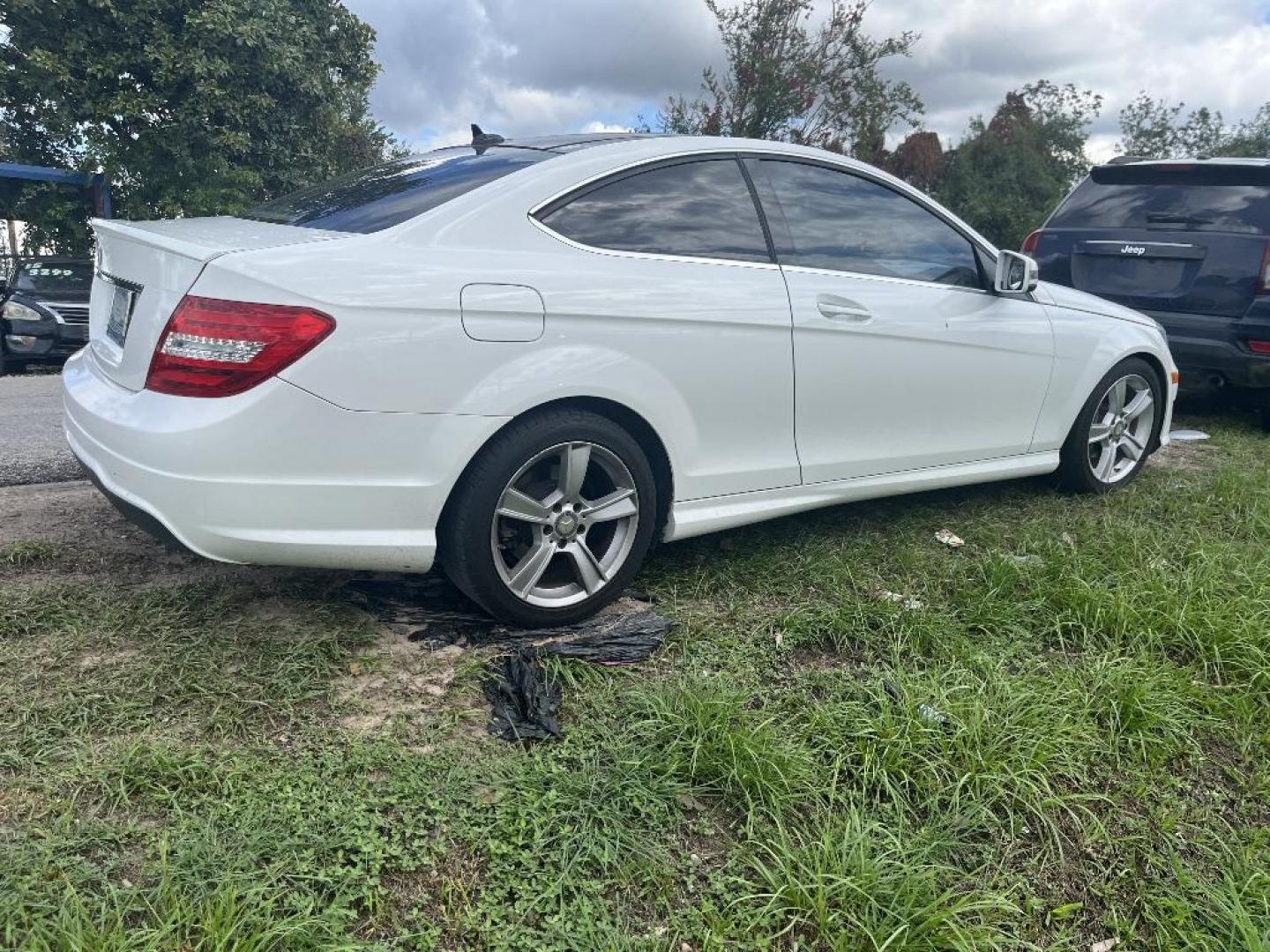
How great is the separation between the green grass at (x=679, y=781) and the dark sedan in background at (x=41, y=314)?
8.28 meters

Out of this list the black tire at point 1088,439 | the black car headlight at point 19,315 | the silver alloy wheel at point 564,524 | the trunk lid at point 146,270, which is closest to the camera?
the trunk lid at point 146,270

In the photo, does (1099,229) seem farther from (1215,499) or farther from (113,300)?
(113,300)

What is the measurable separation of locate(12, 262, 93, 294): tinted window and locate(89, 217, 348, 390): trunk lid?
8867 mm

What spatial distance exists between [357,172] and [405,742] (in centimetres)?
234

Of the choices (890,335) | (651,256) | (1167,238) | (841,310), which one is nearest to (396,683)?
(651,256)

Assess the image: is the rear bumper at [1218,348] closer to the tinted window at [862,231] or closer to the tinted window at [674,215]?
the tinted window at [862,231]

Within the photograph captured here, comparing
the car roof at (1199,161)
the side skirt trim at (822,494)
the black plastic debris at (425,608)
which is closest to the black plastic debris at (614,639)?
the black plastic debris at (425,608)

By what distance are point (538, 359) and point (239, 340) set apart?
0.80m

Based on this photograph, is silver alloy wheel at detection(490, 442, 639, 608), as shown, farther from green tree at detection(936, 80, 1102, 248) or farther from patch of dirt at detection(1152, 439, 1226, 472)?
green tree at detection(936, 80, 1102, 248)

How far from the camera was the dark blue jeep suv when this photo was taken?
225 inches

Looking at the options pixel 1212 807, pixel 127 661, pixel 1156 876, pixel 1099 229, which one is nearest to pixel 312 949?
pixel 127 661

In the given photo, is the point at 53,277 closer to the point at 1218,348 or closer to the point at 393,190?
the point at 393,190

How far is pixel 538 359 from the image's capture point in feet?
8.81

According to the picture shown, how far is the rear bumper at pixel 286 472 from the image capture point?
2.39 metres
